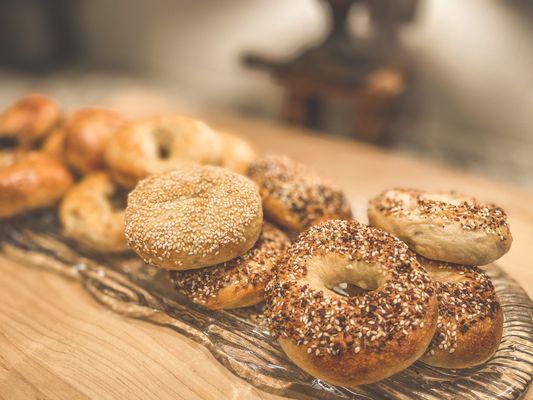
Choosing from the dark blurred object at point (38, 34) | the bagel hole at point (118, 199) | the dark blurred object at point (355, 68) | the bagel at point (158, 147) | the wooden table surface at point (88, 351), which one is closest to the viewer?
the wooden table surface at point (88, 351)

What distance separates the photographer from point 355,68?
3.62 meters

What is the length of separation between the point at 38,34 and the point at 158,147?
5396 mm

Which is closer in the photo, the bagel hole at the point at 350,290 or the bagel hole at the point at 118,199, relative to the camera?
the bagel hole at the point at 350,290

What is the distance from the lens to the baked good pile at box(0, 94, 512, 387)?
1129 millimetres

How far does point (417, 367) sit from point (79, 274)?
1144 mm

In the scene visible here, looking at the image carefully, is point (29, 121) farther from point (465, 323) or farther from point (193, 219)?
point (465, 323)

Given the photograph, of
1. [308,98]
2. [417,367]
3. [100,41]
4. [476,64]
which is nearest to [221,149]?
[417,367]

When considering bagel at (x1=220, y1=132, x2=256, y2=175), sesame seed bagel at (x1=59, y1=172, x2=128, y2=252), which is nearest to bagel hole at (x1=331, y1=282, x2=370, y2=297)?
bagel at (x1=220, y1=132, x2=256, y2=175)

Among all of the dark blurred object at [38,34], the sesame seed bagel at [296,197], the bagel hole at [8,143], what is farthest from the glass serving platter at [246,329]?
the dark blurred object at [38,34]

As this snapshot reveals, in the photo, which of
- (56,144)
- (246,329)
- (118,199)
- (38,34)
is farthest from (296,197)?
(38,34)

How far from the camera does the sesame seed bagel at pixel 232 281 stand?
134 centimetres

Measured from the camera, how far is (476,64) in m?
3.73

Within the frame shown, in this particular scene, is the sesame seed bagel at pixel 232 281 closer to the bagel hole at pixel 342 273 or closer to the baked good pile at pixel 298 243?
the baked good pile at pixel 298 243

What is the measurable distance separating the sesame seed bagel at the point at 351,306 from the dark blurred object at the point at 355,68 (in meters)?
2.39
